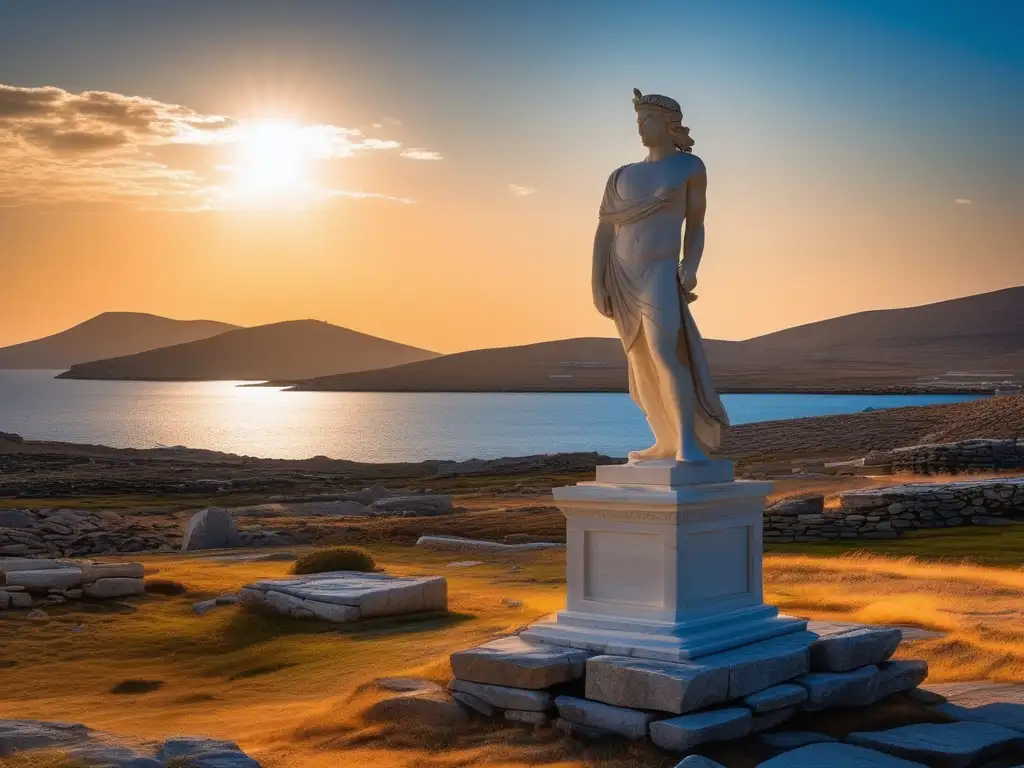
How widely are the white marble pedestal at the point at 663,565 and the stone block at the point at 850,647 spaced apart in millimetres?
301

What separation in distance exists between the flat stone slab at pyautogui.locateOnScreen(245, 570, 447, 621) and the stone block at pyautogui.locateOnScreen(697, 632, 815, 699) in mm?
5351

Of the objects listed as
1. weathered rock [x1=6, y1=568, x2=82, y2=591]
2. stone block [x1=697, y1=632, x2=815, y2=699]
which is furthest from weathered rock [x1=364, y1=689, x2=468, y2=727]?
weathered rock [x1=6, y1=568, x2=82, y2=591]

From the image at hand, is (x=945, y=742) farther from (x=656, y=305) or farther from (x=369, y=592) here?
(x=369, y=592)

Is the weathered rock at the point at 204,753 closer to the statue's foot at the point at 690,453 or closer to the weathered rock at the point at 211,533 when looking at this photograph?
the statue's foot at the point at 690,453

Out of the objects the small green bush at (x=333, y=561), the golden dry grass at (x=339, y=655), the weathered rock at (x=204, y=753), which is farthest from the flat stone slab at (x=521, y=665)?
the small green bush at (x=333, y=561)

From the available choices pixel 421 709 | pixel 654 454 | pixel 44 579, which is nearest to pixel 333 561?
pixel 44 579

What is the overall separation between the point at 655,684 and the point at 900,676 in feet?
7.26

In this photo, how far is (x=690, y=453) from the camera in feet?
27.3

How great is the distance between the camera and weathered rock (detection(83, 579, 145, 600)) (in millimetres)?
13875

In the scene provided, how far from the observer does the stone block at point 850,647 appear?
8.11 m

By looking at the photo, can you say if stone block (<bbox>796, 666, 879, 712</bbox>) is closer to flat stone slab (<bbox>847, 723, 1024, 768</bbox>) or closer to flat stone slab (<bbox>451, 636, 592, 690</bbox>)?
flat stone slab (<bbox>847, 723, 1024, 768</bbox>)

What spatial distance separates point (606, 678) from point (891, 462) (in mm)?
25634

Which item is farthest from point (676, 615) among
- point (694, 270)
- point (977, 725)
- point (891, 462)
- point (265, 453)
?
point (265, 453)

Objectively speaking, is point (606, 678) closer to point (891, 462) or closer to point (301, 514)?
point (301, 514)
